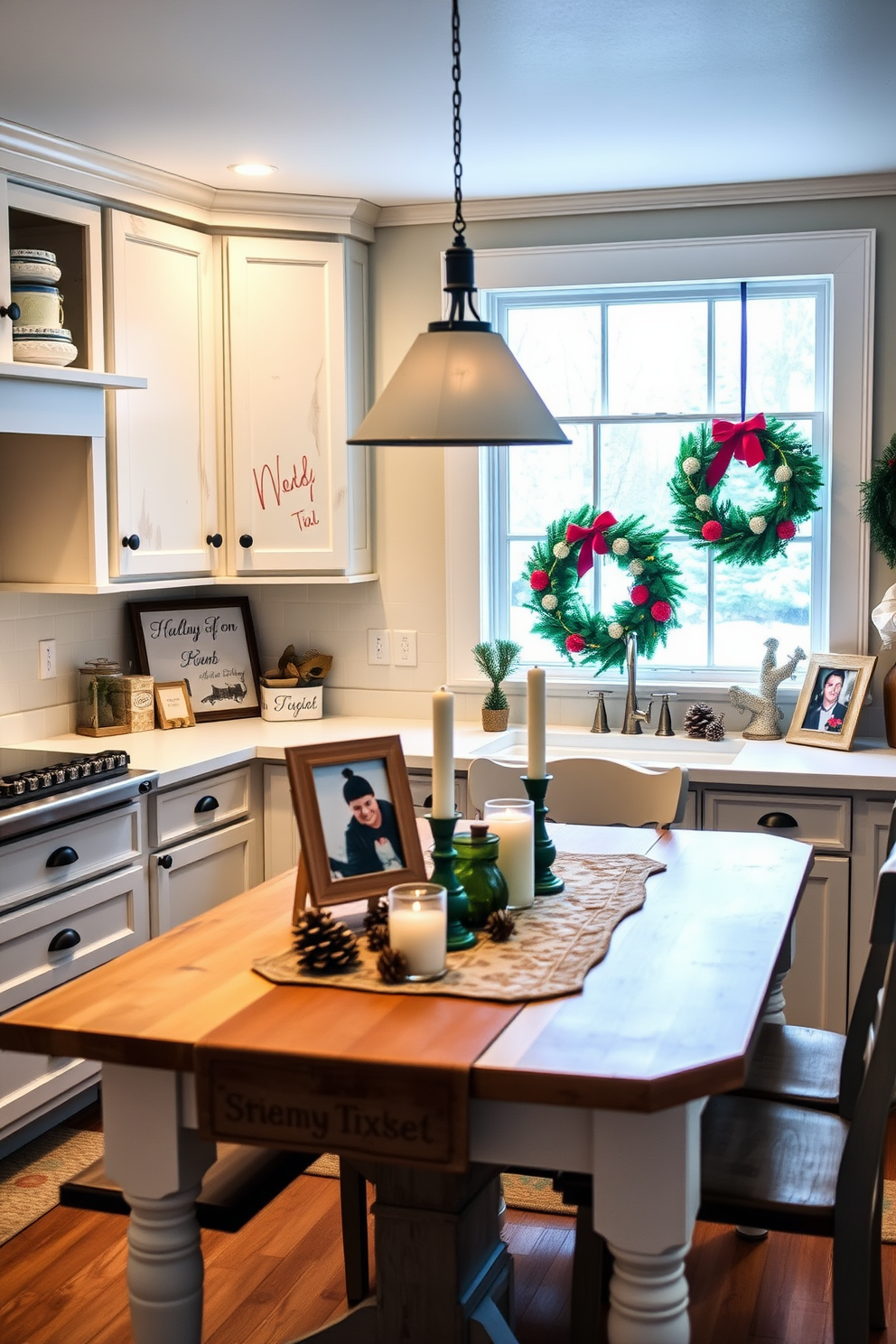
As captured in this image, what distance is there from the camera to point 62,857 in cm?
305

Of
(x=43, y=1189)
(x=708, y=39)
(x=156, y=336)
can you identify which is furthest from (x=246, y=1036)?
(x=156, y=336)

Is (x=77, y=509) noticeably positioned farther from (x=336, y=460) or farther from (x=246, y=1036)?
(x=246, y=1036)

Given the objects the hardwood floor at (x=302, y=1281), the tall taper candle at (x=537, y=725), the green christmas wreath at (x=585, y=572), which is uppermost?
the green christmas wreath at (x=585, y=572)

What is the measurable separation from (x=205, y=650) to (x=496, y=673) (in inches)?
37.0

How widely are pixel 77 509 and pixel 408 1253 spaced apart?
228 cm

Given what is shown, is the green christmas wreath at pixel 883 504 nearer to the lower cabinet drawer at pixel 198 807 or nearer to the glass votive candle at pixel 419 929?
the lower cabinet drawer at pixel 198 807

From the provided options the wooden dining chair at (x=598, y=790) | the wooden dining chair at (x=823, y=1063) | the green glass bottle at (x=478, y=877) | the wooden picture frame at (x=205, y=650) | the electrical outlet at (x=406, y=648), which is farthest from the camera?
the electrical outlet at (x=406, y=648)

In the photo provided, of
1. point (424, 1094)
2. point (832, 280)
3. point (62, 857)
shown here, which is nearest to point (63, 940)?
point (62, 857)

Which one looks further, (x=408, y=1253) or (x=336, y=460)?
(x=336, y=460)

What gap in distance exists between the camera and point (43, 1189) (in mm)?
2988

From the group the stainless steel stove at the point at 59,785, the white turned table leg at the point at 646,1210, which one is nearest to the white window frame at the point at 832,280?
the stainless steel stove at the point at 59,785

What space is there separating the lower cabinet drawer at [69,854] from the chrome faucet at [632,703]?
4.72 feet

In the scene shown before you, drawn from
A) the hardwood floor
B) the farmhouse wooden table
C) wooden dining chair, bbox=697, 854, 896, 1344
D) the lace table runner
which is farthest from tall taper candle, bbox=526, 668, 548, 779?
the hardwood floor

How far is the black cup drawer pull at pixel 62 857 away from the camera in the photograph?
303 centimetres
